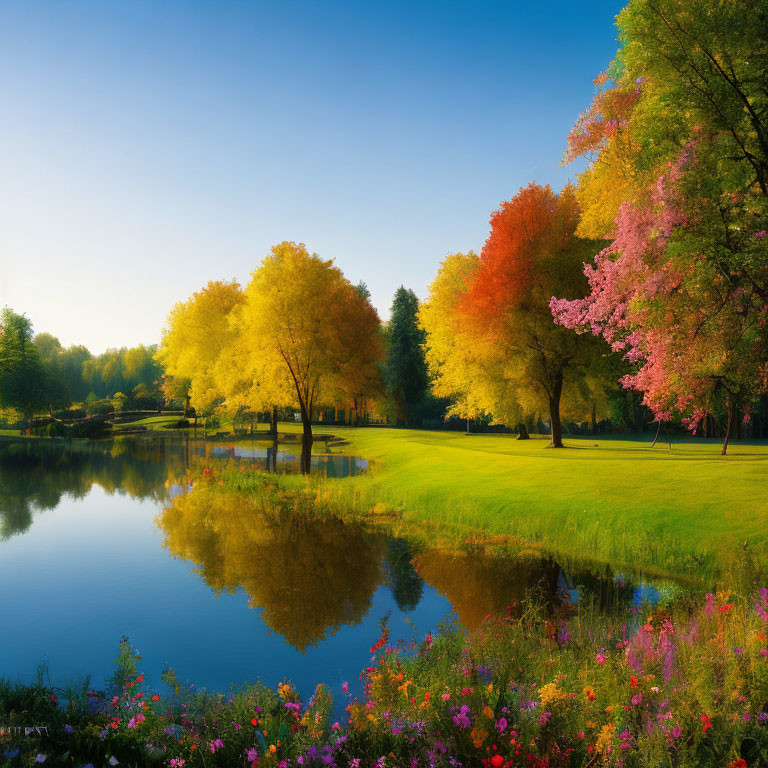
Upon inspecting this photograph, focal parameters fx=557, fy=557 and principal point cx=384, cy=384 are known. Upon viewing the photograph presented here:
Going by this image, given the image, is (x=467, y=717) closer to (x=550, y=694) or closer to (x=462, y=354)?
(x=550, y=694)

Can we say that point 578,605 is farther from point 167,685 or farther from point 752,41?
point 752,41

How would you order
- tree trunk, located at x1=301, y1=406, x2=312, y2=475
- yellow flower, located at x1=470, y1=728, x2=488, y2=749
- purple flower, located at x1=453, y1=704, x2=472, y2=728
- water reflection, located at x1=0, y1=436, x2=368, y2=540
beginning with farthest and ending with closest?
1. tree trunk, located at x1=301, y1=406, x2=312, y2=475
2. water reflection, located at x1=0, y1=436, x2=368, y2=540
3. purple flower, located at x1=453, y1=704, x2=472, y2=728
4. yellow flower, located at x1=470, y1=728, x2=488, y2=749

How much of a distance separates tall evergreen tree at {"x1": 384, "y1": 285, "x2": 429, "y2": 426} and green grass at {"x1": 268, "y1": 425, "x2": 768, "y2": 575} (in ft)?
136

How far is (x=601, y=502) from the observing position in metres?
15.2

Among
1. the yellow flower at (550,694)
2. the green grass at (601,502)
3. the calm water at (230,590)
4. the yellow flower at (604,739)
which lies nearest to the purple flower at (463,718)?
the yellow flower at (550,694)

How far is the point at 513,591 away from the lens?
35.5ft

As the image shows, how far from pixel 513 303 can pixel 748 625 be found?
2164 cm

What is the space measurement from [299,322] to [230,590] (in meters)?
21.9

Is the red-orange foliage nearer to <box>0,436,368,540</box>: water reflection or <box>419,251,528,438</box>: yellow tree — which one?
<box>419,251,528,438</box>: yellow tree

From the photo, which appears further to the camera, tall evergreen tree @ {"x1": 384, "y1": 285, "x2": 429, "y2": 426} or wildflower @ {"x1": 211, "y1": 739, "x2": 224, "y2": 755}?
tall evergreen tree @ {"x1": 384, "y1": 285, "x2": 429, "y2": 426}

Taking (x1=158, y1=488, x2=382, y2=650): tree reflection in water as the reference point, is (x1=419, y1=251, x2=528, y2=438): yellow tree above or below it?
above

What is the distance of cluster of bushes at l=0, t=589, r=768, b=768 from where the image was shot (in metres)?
4.61

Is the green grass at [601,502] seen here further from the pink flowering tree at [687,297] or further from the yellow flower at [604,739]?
the yellow flower at [604,739]

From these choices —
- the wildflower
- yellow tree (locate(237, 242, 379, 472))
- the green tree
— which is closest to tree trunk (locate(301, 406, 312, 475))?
yellow tree (locate(237, 242, 379, 472))
